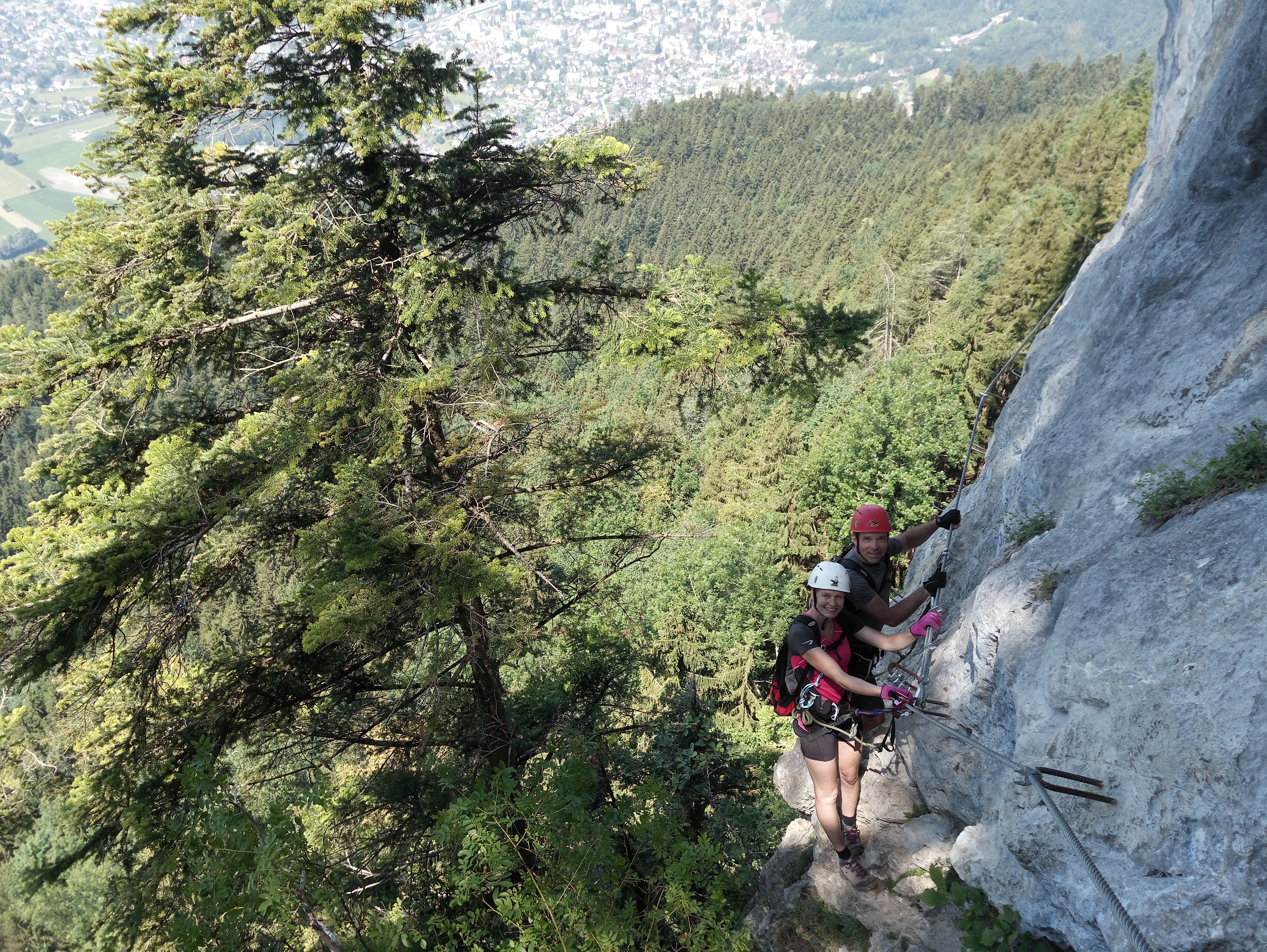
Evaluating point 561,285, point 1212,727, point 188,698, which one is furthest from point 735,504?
point 1212,727

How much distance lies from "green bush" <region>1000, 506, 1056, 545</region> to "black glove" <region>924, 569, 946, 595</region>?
0.69 metres

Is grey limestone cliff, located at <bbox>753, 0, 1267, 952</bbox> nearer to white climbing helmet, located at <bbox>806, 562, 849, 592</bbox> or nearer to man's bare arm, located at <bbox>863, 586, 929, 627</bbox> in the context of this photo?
man's bare arm, located at <bbox>863, 586, 929, 627</bbox>

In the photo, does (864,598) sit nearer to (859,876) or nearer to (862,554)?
(862,554)

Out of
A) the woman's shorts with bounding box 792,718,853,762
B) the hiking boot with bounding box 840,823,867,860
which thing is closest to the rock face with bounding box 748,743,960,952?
the hiking boot with bounding box 840,823,867,860

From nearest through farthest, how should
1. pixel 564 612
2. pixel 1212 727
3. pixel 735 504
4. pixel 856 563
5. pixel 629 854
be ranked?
1. pixel 1212 727
2. pixel 856 563
3. pixel 629 854
4. pixel 564 612
5. pixel 735 504

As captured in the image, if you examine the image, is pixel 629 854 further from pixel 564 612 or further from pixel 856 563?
pixel 856 563

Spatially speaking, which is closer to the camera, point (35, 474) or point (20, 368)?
point (20, 368)

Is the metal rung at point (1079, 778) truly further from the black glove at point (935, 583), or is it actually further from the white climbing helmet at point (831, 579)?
the black glove at point (935, 583)

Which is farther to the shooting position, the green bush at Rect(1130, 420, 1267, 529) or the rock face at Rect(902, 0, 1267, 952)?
the green bush at Rect(1130, 420, 1267, 529)

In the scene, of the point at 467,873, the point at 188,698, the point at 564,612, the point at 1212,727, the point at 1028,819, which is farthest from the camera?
the point at 564,612

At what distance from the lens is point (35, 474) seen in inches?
222

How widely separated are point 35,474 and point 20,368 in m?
0.92

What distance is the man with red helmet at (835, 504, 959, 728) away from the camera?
5234 millimetres

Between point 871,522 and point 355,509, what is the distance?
13.9ft
